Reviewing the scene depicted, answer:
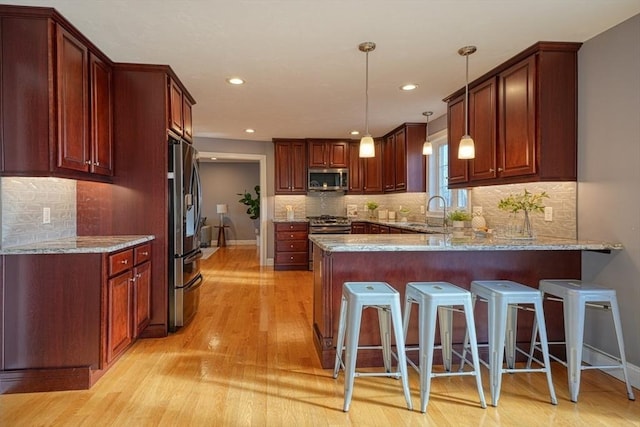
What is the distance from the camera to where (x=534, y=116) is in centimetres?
291

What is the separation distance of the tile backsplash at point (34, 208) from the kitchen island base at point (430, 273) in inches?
78.8

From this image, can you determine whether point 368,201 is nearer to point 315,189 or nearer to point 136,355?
point 315,189

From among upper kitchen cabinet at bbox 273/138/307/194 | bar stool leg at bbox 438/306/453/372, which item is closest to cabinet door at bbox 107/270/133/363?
bar stool leg at bbox 438/306/453/372

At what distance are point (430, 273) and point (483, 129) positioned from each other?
155 cm

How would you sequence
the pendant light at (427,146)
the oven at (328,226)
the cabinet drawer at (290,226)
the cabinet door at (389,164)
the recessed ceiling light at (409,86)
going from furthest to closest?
the cabinet drawer at (290,226) < the oven at (328,226) < the cabinet door at (389,164) < the pendant light at (427,146) < the recessed ceiling light at (409,86)

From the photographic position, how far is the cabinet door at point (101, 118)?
9.63ft

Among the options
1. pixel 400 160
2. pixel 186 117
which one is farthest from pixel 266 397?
pixel 400 160

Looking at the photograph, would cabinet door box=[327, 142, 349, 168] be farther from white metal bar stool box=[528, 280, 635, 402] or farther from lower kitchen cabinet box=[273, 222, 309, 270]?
white metal bar stool box=[528, 280, 635, 402]

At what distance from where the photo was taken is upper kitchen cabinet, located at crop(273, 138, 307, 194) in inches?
276

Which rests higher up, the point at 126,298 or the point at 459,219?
the point at 459,219

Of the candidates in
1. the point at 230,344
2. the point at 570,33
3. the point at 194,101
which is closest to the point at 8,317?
the point at 230,344

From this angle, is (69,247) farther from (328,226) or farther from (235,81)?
(328,226)

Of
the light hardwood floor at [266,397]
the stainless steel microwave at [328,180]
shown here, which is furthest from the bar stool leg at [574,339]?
the stainless steel microwave at [328,180]

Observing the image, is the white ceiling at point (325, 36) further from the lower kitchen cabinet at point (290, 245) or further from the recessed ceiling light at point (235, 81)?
the lower kitchen cabinet at point (290, 245)
